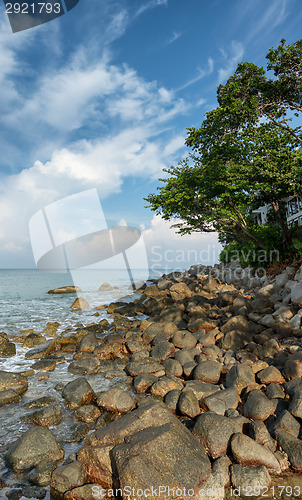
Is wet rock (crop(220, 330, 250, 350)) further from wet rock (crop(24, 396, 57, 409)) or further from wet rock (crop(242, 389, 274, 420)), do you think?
wet rock (crop(24, 396, 57, 409))

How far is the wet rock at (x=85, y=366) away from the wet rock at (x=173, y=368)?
2.24 meters

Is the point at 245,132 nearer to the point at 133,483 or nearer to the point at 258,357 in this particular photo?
the point at 258,357

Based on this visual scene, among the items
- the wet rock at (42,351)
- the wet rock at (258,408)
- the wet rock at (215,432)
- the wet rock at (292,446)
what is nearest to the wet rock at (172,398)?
the wet rock at (215,432)

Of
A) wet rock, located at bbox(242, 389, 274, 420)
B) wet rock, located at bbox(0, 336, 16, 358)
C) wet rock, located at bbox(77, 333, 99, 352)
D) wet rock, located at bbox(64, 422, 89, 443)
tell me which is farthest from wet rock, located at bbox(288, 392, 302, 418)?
wet rock, located at bbox(0, 336, 16, 358)

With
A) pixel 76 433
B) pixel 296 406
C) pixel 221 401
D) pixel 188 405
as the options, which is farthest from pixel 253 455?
pixel 76 433

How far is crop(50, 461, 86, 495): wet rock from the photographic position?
4273 mm

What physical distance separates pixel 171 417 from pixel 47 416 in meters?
2.79

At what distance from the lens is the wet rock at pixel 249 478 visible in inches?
166

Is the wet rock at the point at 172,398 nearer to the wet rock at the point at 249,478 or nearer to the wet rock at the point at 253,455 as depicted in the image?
the wet rock at the point at 253,455

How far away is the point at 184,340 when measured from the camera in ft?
32.5

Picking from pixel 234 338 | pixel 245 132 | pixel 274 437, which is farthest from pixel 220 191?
pixel 274 437

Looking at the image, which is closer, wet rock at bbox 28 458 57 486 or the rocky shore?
the rocky shore

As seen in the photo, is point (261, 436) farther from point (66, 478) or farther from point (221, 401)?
point (66, 478)

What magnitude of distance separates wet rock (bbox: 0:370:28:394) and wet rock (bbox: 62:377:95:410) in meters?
1.29
